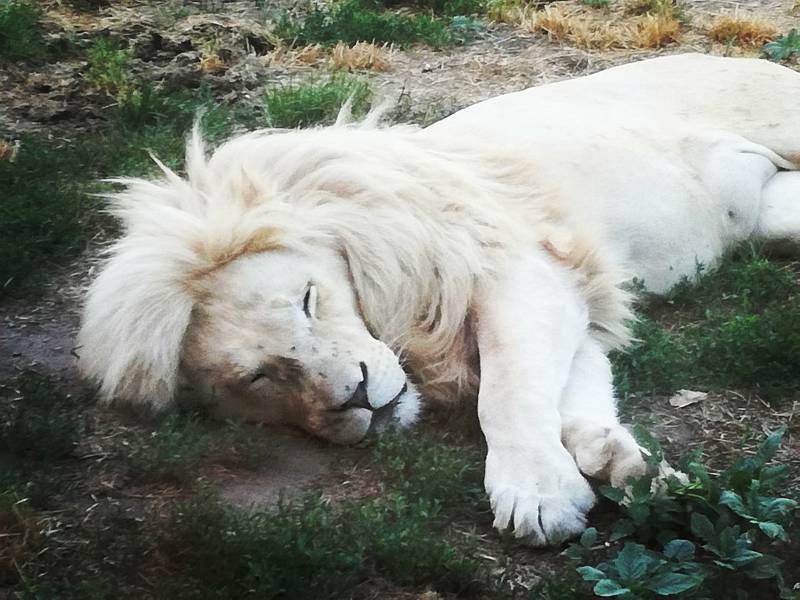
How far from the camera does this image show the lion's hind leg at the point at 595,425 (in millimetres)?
2764

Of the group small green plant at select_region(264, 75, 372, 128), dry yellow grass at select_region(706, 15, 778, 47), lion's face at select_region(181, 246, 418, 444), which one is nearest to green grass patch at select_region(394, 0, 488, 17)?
dry yellow grass at select_region(706, 15, 778, 47)

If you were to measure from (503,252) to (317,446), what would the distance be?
0.79 meters

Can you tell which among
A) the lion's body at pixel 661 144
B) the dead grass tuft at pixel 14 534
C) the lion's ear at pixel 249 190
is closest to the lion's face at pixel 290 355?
the lion's ear at pixel 249 190

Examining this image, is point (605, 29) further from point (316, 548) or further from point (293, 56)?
point (316, 548)

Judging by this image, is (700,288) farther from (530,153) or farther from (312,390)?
(312,390)

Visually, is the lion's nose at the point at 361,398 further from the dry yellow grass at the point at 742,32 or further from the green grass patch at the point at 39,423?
the dry yellow grass at the point at 742,32

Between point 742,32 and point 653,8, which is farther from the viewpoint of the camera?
point 653,8

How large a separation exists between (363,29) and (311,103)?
149 centimetres

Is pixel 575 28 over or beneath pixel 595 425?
beneath

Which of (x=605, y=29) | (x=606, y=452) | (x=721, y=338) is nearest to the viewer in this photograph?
(x=606, y=452)

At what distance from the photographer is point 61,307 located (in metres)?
3.98

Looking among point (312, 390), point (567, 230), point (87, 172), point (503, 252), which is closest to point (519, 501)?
point (312, 390)

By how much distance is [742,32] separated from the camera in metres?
6.52

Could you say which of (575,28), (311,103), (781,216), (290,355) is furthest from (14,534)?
(575,28)
